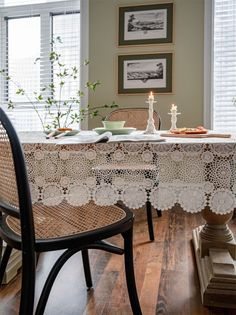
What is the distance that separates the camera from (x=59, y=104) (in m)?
3.25

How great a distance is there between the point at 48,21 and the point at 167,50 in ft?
4.26

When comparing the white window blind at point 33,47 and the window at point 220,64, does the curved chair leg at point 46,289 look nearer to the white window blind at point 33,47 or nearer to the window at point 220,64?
the window at point 220,64

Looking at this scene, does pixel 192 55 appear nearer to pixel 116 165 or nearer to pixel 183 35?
pixel 183 35

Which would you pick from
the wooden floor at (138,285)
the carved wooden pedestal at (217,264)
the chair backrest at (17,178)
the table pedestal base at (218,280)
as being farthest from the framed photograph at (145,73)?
the chair backrest at (17,178)

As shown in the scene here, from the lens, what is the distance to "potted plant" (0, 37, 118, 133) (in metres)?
3.12

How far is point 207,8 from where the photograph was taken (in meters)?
2.85

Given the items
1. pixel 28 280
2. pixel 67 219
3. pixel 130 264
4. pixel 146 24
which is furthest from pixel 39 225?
pixel 146 24

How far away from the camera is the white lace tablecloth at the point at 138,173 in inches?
40.6

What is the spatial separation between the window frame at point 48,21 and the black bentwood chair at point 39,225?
2.09 meters

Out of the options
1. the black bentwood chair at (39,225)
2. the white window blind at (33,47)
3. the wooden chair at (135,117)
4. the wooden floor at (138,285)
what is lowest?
the wooden floor at (138,285)

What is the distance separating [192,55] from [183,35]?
204 mm

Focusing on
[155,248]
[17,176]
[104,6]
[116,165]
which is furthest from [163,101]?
[17,176]

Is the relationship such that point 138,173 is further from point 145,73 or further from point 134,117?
point 145,73

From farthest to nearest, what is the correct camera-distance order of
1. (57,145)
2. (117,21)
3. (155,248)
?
(117,21)
(155,248)
(57,145)
